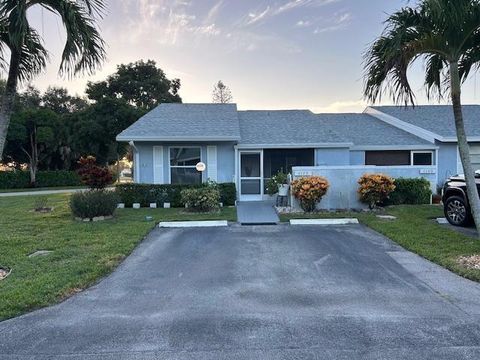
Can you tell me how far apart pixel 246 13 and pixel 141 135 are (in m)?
6.03

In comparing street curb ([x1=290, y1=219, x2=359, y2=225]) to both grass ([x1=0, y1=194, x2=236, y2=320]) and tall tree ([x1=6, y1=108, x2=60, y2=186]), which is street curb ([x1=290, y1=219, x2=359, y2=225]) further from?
tall tree ([x1=6, y1=108, x2=60, y2=186])

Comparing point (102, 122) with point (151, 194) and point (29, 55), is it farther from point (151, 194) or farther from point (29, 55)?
point (29, 55)

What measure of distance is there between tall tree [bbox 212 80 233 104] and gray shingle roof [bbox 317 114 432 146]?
27.2 m

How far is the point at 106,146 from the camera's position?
30906mm

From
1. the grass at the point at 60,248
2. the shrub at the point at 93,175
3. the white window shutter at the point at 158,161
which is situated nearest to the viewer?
the grass at the point at 60,248

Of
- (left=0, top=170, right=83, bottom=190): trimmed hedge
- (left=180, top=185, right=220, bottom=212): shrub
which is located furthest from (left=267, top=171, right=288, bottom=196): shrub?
(left=0, top=170, right=83, bottom=190): trimmed hedge

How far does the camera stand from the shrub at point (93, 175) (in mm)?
13045

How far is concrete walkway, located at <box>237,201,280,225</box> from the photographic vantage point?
11.4m

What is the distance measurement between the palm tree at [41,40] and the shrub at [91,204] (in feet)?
18.2

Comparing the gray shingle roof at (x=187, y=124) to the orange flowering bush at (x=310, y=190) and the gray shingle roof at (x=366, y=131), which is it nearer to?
the orange flowering bush at (x=310, y=190)

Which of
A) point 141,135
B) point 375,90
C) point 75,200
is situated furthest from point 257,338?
point 141,135

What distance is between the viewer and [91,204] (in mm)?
11898

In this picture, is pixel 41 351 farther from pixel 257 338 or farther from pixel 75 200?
pixel 75 200

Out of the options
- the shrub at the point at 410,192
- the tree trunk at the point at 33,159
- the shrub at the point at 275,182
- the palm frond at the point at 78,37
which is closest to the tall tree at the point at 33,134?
the tree trunk at the point at 33,159
